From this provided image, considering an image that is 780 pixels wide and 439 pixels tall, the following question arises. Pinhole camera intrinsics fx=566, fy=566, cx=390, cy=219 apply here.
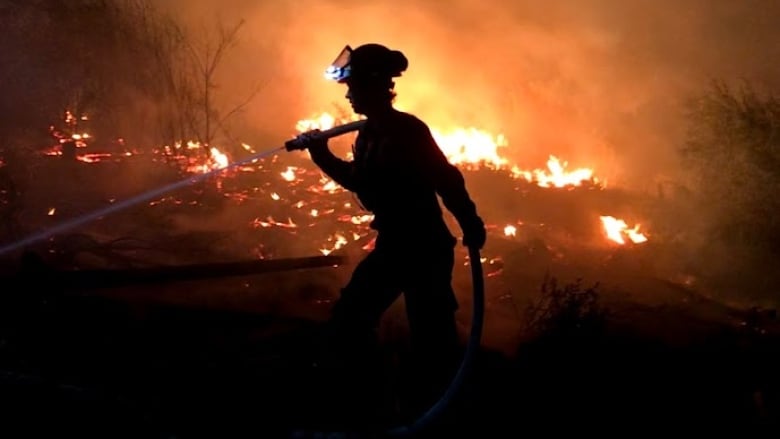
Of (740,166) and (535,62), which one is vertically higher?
(535,62)

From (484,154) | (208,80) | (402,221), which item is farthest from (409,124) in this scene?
(484,154)

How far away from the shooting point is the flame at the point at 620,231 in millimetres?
12094

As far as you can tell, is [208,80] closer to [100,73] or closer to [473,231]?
[100,73]

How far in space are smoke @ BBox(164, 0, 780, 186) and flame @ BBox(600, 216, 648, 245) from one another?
3088 millimetres

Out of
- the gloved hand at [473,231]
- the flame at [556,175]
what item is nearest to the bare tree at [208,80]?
the flame at [556,175]

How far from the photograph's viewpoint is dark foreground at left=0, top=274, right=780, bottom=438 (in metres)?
3.19

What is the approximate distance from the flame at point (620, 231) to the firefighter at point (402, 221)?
9339mm

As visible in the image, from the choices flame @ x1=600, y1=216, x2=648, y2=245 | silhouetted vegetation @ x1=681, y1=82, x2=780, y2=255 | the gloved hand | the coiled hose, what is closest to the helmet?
the gloved hand

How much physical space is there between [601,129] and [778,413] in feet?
49.4

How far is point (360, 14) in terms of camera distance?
17.1 m

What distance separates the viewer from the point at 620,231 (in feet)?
40.5

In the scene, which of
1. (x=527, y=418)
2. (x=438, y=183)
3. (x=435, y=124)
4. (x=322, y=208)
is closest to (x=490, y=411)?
(x=527, y=418)

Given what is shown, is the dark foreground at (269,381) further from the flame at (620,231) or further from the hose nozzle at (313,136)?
the flame at (620,231)

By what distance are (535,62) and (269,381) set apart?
16.3m
